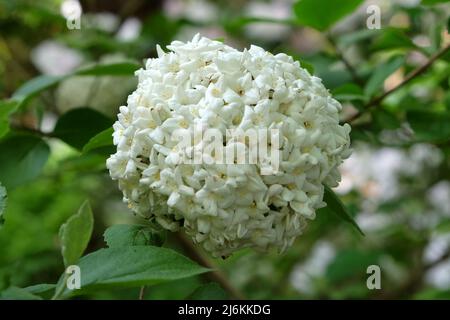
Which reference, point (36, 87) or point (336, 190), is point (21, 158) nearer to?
point (36, 87)

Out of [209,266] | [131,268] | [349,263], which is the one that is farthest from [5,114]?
[349,263]

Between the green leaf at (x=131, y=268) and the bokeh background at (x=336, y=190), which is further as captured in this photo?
the bokeh background at (x=336, y=190)

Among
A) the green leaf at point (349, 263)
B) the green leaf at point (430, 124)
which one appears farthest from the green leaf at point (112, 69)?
the green leaf at point (349, 263)

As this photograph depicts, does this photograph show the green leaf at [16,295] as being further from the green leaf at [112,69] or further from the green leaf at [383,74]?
the green leaf at [383,74]

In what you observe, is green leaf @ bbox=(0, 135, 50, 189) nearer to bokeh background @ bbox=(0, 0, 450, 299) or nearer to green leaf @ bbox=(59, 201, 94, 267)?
bokeh background @ bbox=(0, 0, 450, 299)

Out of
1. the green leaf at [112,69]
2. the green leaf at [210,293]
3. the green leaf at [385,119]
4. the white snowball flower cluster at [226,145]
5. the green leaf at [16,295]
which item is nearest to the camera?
the green leaf at [16,295]
